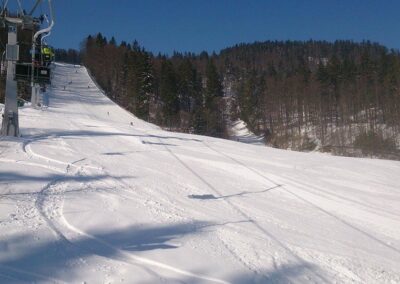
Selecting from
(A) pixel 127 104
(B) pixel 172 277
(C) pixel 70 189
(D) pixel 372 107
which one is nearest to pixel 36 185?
(C) pixel 70 189

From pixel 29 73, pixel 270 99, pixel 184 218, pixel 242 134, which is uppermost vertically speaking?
pixel 270 99

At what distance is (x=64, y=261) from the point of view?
550 cm

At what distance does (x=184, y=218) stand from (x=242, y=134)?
64256 mm

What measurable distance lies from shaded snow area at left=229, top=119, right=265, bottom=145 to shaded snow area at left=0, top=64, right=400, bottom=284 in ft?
168

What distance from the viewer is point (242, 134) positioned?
71750mm

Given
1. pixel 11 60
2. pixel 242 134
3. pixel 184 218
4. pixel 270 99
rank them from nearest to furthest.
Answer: pixel 184 218
pixel 11 60
pixel 242 134
pixel 270 99

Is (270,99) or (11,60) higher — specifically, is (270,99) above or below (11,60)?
above

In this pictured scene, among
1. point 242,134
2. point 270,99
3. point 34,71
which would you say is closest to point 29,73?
point 34,71

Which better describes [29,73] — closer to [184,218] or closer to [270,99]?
[184,218]

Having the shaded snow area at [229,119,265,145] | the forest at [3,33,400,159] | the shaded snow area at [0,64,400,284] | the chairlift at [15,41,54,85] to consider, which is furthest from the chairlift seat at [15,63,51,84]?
the shaded snow area at [229,119,265,145]

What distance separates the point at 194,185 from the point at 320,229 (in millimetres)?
3524

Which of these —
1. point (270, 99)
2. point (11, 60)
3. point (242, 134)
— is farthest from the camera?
point (270, 99)

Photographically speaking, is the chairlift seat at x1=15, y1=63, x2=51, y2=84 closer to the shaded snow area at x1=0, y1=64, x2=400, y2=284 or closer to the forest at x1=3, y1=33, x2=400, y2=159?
the shaded snow area at x1=0, y1=64, x2=400, y2=284

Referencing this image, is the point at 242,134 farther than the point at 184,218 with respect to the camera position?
Yes
